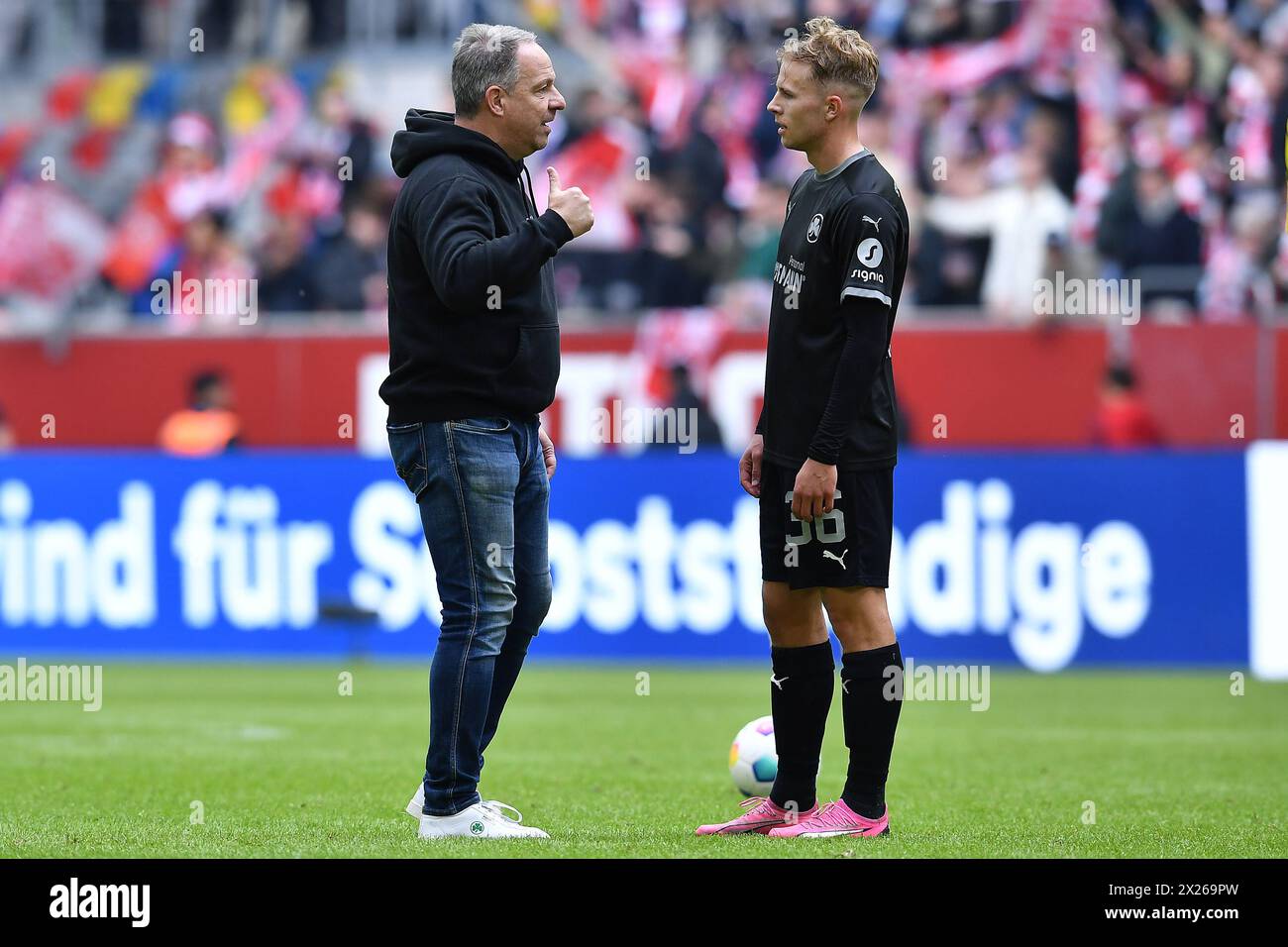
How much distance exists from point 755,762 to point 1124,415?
8.14m

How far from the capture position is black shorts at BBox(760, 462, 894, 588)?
267 inches

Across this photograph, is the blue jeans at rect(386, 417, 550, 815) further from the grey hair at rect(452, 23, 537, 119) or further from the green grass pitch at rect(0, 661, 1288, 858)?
the grey hair at rect(452, 23, 537, 119)

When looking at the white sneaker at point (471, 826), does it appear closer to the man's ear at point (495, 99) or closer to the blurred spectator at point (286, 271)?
the man's ear at point (495, 99)

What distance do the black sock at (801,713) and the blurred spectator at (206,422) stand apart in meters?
9.22

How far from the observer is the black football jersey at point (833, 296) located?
668 centimetres

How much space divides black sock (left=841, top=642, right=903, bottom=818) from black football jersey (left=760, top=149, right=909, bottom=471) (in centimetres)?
63

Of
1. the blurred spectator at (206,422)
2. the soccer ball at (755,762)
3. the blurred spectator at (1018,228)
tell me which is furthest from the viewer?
the blurred spectator at (1018,228)

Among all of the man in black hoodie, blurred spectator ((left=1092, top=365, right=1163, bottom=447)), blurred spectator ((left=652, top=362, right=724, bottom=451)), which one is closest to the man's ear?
the man in black hoodie

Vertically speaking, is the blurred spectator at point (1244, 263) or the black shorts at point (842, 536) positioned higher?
the blurred spectator at point (1244, 263)

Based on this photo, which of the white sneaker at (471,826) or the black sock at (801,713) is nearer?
the white sneaker at (471,826)

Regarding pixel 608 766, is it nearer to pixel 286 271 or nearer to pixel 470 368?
pixel 470 368

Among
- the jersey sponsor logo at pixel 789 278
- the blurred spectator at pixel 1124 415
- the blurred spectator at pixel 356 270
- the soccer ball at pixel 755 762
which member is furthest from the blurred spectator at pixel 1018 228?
the jersey sponsor logo at pixel 789 278
